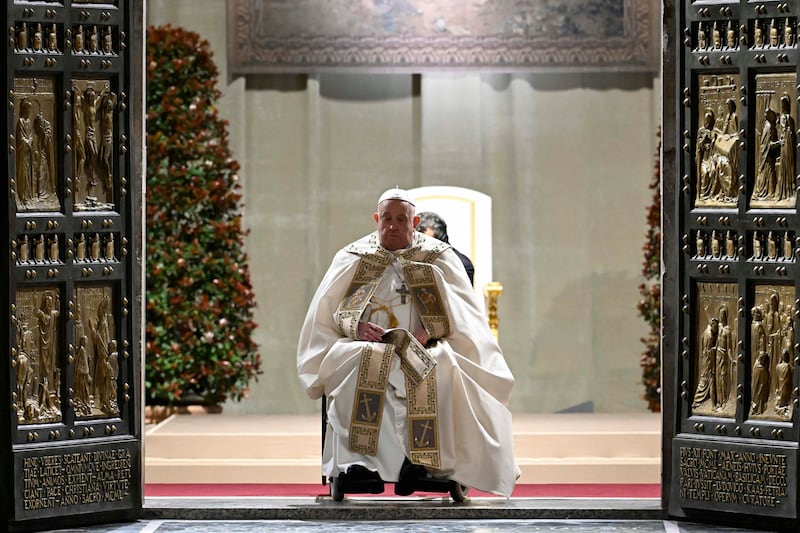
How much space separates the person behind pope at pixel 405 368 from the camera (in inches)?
270

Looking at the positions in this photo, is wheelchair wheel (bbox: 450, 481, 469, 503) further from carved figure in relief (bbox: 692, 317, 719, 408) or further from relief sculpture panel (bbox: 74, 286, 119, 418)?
relief sculpture panel (bbox: 74, 286, 119, 418)

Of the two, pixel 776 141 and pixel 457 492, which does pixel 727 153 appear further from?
pixel 457 492

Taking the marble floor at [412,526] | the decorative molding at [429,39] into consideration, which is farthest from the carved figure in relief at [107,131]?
the decorative molding at [429,39]

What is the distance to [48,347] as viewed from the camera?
6.69 meters

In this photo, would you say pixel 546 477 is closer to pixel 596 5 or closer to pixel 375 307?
pixel 375 307

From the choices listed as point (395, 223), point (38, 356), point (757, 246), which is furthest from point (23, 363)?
point (757, 246)

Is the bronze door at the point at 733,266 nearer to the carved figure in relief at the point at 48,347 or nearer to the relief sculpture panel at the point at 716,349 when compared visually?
Result: the relief sculpture panel at the point at 716,349

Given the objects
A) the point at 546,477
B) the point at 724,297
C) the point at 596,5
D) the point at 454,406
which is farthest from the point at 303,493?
the point at 596,5

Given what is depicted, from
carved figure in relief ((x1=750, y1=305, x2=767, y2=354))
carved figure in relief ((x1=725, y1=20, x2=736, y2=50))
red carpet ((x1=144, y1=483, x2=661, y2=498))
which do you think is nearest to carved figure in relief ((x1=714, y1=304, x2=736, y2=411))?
carved figure in relief ((x1=750, y1=305, x2=767, y2=354))

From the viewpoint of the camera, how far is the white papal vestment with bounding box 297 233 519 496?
270 inches

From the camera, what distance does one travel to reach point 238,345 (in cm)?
1131

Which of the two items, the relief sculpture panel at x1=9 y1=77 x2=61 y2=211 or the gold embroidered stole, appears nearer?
the relief sculpture panel at x1=9 y1=77 x2=61 y2=211

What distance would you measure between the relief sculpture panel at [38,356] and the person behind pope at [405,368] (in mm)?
1124

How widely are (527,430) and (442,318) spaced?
294 centimetres
